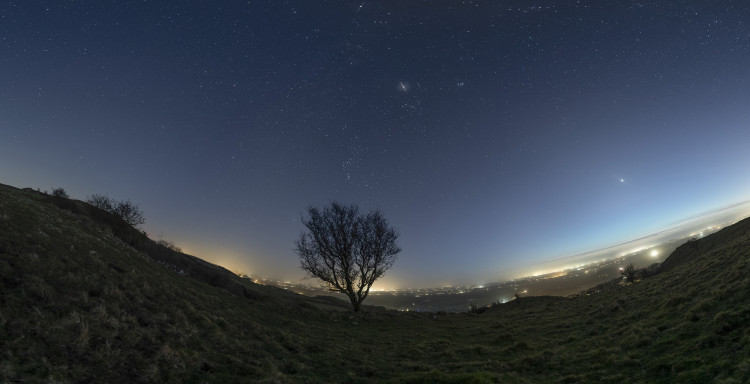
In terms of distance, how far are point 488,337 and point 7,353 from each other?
27803mm

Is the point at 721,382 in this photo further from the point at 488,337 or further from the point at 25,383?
the point at 488,337

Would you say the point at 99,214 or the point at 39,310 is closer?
the point at 39,310

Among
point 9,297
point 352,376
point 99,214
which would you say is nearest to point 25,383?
point 9,297

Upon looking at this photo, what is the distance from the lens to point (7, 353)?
6.98m

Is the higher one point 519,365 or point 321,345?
point 321,345

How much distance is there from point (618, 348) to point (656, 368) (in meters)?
4.05

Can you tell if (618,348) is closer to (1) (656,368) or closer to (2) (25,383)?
(1) (656,368)

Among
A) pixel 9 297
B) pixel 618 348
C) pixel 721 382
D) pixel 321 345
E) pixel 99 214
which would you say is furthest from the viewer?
pixel 99 214

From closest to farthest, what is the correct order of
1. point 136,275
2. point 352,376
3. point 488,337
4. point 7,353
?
1. point 7,353
2. point 352,376
3. point 136,275
4. point 488,337

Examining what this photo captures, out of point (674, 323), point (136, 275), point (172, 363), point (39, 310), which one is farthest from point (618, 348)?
point (136, 275)

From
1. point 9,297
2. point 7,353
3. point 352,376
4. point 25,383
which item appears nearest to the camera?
point 25,383

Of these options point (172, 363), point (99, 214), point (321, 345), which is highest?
point (99, 214)

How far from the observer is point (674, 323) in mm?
15297

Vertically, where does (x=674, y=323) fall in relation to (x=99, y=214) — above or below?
below
